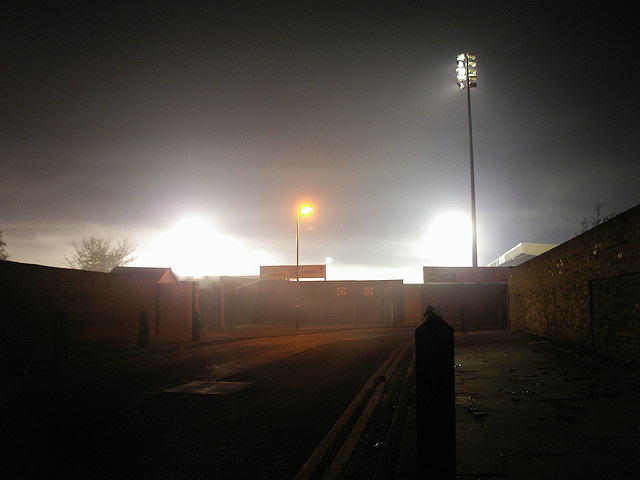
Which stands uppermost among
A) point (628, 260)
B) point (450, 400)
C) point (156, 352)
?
point (628, 260)

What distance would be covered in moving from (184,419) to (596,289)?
33.1 feet

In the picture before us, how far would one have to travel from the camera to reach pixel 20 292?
52.7 feet

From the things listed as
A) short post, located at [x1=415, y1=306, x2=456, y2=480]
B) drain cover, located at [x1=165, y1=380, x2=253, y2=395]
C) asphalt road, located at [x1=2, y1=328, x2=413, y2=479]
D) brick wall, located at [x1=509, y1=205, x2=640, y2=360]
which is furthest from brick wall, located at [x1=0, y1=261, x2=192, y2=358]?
brick wall, located at [x1=509, y1=205, x2=640, y2=360]

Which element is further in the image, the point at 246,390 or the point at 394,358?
the point at 394,358

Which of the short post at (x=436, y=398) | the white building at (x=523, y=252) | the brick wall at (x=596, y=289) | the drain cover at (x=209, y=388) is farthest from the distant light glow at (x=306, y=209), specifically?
the white building at (x=523, y=252)

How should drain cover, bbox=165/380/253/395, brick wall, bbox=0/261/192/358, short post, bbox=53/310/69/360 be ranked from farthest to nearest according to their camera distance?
brick wall, bbox=0/261/192/358, short post, bbox=53/310/69/360, drain cover, bbox=165/380/253/395

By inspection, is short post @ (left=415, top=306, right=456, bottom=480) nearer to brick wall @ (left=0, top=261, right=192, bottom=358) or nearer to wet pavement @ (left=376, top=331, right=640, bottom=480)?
wet pavement @ (left=376, top=331, right=640, bottom=480)

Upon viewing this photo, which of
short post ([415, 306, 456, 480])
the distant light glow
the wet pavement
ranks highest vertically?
the distant light glow

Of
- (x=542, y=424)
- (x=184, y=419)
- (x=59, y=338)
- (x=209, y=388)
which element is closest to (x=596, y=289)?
(x=542, y=424)

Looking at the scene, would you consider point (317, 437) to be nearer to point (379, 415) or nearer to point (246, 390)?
point (379, 415)

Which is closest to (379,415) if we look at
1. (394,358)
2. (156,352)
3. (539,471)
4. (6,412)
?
(539,471)

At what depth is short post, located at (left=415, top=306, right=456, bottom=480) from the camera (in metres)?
3.34

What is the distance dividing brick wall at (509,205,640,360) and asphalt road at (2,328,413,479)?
4.78 meters

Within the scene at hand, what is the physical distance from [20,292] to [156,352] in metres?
4.60
